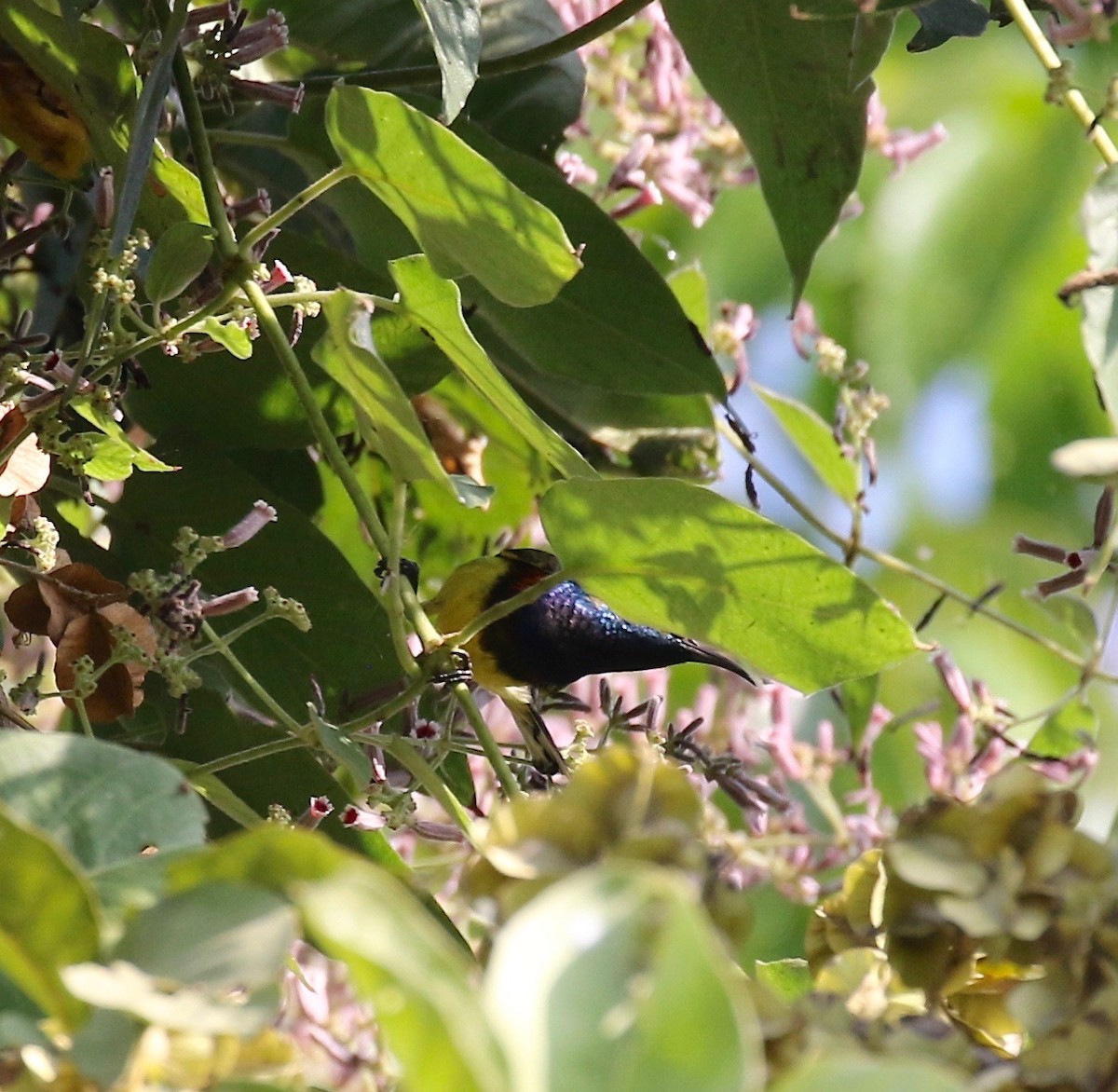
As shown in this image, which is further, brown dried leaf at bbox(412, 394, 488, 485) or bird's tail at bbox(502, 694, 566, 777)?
brown dried leaf at bbox(412, 394, 488, 485)

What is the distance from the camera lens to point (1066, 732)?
0.77 metres

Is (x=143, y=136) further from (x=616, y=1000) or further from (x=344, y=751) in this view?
(x=616, y=1000)

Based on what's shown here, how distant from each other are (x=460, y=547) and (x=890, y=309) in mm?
1979

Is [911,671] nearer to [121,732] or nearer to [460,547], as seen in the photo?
[460,547]

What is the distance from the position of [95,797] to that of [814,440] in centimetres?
57

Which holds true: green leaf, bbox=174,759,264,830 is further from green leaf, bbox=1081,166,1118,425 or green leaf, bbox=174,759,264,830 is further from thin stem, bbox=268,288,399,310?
green leaf, bbox=1081,166,1118,425

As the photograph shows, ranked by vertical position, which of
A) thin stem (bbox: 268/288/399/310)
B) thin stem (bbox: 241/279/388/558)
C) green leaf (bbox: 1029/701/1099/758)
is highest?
thin stem (bbox: 268/288/399/310)

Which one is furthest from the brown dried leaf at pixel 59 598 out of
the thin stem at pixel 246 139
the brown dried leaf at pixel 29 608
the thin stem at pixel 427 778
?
the thin stem at pixel 246 139

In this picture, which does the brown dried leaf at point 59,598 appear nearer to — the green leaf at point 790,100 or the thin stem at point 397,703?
the thin stem at point 397,703

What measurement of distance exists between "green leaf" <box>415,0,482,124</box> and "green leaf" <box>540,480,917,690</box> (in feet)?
0.43

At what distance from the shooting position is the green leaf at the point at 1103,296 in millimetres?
409

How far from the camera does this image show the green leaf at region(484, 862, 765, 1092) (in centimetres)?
20

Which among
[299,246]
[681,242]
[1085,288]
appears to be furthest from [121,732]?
[681,242]

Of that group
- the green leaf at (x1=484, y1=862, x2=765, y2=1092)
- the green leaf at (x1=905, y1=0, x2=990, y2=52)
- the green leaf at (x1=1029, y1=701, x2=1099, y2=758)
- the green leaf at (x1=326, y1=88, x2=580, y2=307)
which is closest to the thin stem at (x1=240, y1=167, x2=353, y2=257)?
the green leaf at (x1=326, y1=88, x2=580, y2=307)
